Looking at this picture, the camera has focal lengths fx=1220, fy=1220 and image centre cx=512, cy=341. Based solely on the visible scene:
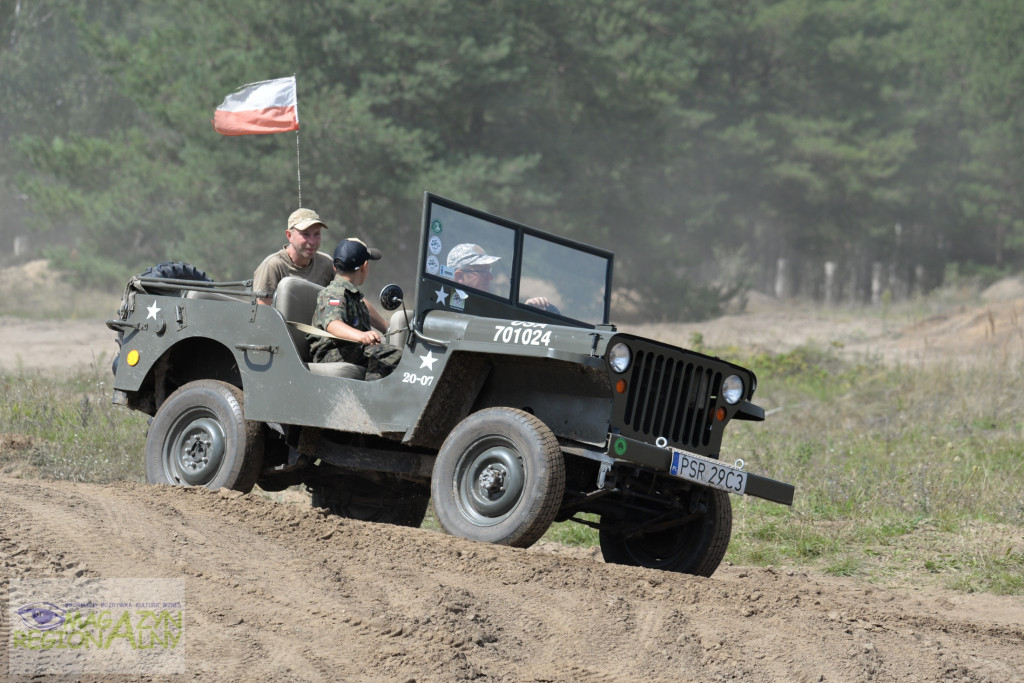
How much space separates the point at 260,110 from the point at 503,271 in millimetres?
3872

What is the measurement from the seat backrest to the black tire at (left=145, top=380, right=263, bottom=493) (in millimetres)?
570

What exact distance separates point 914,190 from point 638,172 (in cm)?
1171

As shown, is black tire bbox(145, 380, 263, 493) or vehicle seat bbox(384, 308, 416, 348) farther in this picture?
black tire bbox(145, 380, 263, 493)

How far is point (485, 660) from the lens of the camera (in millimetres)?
4586

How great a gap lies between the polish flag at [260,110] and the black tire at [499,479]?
4.53 m

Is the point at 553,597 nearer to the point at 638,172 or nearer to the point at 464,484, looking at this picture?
the point at 464,484

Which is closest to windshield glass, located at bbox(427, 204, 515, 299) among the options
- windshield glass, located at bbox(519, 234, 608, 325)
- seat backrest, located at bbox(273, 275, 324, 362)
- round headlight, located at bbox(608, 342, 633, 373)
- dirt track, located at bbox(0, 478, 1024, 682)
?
windshield glass, located at bbox(519, 234, 608, 325)

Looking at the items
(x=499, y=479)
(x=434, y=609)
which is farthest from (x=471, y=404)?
(x=434, y=609)

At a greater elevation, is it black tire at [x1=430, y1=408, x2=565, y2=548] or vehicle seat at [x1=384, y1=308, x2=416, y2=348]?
vehicle seat at [x1=384, y1=308, x2=416, y2=348]

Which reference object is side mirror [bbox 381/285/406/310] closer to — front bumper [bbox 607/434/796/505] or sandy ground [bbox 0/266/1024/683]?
sandy ground [bbox 0/266/1024/683]

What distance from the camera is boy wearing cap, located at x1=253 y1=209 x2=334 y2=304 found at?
796 cm

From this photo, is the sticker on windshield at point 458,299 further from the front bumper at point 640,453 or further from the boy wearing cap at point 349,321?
the front bumper at point 640,453

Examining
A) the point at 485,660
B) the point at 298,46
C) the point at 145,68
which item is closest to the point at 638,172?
the point at 298,46

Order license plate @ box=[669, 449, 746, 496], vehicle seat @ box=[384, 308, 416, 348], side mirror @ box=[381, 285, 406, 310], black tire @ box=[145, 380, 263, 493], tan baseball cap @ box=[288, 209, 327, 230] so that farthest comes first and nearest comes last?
tan baseball cap @ box=[288, 209, 327, 230] → black tire @ box=[145, 380, 263, 493] → vehicle seat @ box=[384, 308, 416, 348] → side mirror @ box=[381, 285, 406, 310] → license plate @ box=[669, 449, 746, 496]
